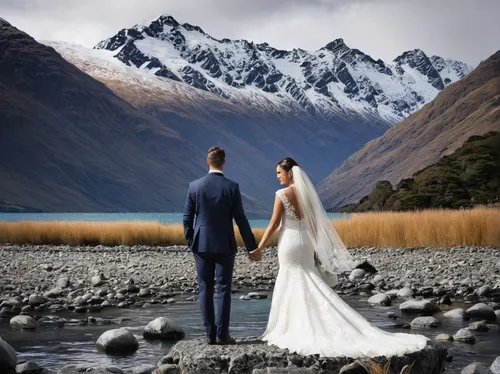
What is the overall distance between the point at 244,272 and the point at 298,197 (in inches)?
605

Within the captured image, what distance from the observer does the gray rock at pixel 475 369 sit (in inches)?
364

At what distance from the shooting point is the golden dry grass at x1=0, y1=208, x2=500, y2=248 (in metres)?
29.7

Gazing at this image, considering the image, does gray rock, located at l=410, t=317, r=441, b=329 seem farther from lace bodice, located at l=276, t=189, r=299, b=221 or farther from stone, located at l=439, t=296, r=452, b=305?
lace bodice, located at l=276, t=189, r=299, b=221

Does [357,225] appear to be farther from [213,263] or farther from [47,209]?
[47,209]

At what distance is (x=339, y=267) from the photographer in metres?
9.35

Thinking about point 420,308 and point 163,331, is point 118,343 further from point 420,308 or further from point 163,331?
point 420,308

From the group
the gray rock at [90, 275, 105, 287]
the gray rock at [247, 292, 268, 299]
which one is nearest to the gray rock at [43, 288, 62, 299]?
the gray rock at [90, 275, 105, 287]

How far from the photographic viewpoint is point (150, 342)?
1206cm

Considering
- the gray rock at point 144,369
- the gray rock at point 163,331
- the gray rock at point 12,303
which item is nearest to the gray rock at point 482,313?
the gray rock at point 163,331

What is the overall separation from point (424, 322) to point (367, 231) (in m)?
20.6

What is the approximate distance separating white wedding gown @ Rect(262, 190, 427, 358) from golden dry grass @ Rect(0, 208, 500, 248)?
2138cm

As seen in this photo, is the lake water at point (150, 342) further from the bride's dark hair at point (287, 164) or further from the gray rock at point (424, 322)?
the bride's dark hair at point (287, 164)

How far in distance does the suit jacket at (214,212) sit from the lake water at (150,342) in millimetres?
2744

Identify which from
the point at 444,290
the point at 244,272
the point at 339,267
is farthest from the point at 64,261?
the point at 339,267
